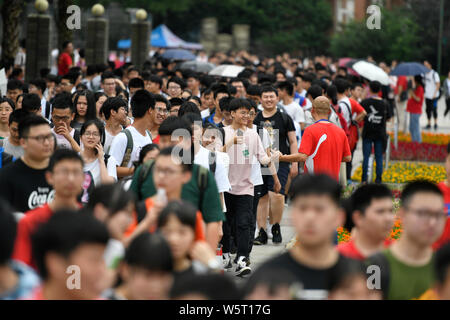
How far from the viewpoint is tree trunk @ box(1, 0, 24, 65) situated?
70.9 feet

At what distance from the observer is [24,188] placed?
22.3ft

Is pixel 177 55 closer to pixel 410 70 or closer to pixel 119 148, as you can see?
pixel 410 70

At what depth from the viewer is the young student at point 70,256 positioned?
4.35m

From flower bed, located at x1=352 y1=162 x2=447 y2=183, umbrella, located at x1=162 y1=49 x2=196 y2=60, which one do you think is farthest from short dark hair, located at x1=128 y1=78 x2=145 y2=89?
umbrella, located at x1=162 y1=49 x2=196 y2=60

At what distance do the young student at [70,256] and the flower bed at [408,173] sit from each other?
13.0m

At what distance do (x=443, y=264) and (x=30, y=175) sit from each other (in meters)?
3.41

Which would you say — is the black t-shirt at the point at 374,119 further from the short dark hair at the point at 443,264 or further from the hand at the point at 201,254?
the short dark hair at the point at 443,264

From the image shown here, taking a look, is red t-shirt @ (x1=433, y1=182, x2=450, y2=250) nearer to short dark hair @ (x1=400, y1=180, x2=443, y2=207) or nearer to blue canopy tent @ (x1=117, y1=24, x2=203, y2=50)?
short dark hair @ (x1=400, y1=180, x2=443, y2=207)

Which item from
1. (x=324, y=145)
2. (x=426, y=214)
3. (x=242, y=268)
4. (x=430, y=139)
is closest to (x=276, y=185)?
(x=324, y=145)

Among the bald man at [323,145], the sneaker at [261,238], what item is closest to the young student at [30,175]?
the bald man at [323,145]

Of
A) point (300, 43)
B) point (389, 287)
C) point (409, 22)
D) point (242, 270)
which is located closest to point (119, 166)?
point (242, 270)

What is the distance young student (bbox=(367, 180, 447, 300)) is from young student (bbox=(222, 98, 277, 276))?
187 inches
